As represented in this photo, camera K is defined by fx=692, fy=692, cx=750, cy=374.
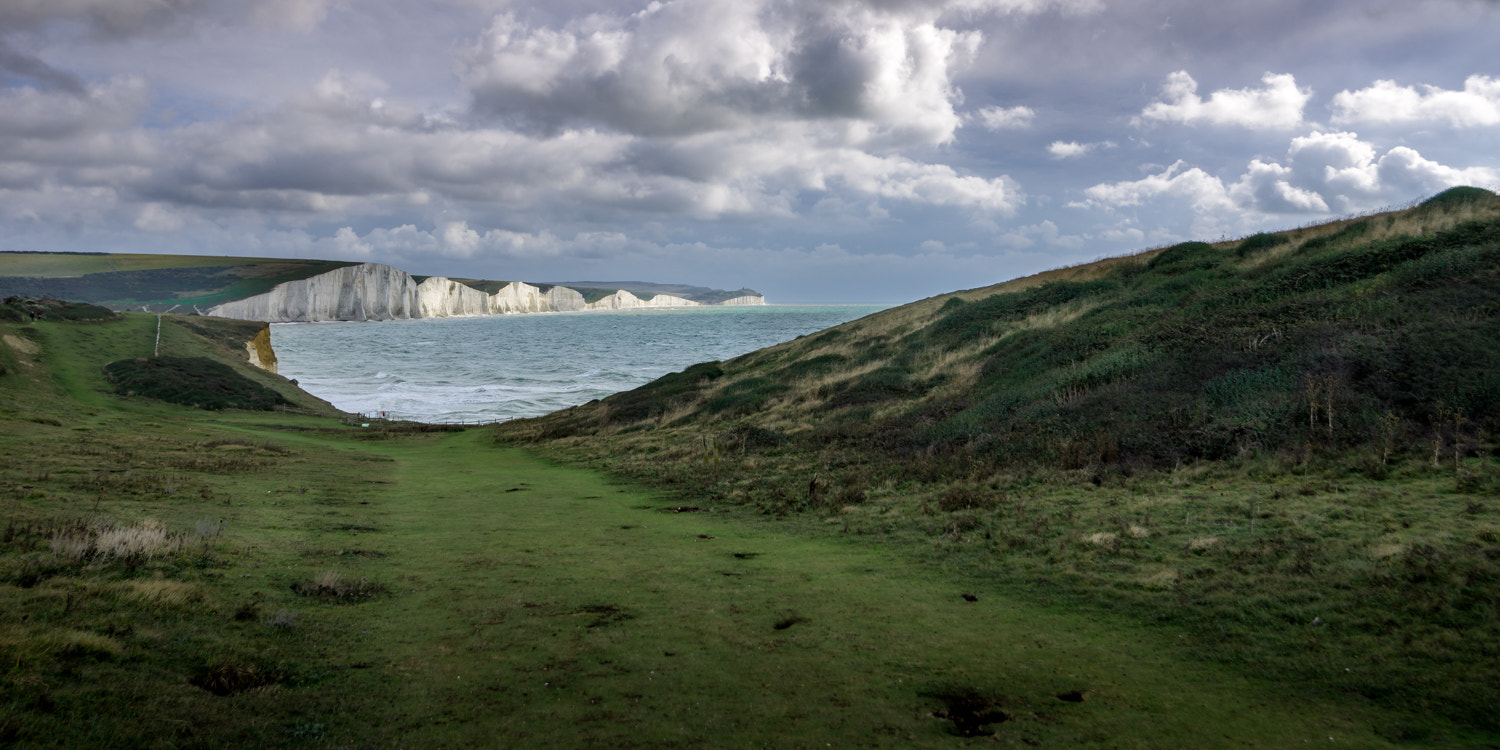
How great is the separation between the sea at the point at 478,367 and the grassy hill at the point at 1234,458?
26.7 m

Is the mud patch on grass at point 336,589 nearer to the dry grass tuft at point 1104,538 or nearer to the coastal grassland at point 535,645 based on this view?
the coastal grassland at point 535,645

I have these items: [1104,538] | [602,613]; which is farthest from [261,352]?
[1104,538]

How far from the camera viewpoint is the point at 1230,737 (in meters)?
4.78

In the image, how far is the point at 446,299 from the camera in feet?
601

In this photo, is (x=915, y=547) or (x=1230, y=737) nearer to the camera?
(x=1230, y=737)

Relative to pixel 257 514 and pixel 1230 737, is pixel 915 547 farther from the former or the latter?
pixel 257 514

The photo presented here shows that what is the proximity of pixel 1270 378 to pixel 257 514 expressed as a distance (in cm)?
1831

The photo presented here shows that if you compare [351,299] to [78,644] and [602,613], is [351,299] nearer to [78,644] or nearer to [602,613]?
[602,613]

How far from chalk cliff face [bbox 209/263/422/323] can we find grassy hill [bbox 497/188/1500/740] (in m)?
150

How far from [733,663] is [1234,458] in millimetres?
10190

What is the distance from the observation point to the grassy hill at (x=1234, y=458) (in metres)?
6.34

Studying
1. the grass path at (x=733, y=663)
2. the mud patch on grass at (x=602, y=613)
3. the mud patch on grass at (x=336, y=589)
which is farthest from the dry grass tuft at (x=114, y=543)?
the mud patch on grass at (x=602, y=613)

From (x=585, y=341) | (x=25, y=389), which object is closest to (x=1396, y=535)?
(x=25, y=389)

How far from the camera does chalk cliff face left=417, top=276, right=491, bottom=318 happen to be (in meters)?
175
